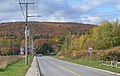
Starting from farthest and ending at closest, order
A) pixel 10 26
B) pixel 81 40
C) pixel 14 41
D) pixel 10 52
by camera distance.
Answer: pixel 14 41
pixel 10 26
pixel 10 52
pixel 81 40

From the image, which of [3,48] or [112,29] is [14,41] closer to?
[3,48]

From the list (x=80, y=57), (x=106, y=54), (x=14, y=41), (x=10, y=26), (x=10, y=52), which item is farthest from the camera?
(x=14, y=41)

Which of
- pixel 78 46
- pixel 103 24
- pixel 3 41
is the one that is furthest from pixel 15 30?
pixel 103 24

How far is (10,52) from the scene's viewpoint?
170 metres

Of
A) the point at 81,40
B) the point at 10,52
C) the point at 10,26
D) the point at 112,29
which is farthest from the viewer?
the point at 10,26

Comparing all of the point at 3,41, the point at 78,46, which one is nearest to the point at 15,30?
the point at 3,41

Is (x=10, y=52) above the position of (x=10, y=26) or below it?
below

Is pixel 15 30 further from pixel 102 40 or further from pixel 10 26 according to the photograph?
pixel 102 40

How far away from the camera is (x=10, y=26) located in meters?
182

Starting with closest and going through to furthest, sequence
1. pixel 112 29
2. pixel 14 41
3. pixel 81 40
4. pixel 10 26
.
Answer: pixel 112 29 → pixel 81 40 → pixel 10 26 → pixel 14 41

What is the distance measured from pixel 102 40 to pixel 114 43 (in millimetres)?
3126

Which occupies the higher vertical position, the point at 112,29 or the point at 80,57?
the point at 112,29

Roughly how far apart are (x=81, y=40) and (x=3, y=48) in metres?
65.0

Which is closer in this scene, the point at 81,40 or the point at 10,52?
the point at 81,40
